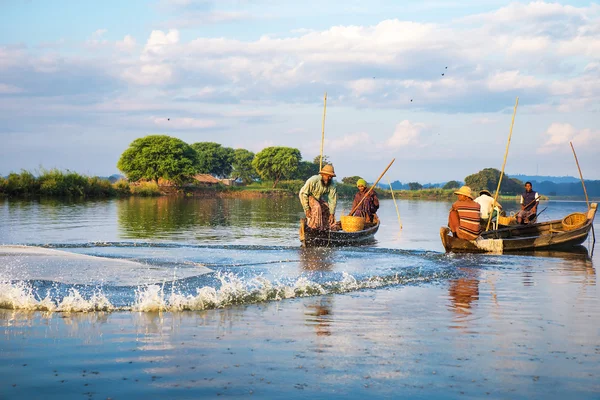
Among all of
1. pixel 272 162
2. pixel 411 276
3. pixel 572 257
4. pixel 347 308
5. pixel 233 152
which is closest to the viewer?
pixel 347 308

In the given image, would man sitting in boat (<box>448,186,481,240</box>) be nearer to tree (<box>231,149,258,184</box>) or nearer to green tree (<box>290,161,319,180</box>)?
green tree (<box>290,161,319,180</box>)

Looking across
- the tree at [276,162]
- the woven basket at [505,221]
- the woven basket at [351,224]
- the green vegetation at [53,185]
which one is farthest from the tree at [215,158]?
the woven basket at [351,224]

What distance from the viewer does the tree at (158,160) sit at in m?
71.8

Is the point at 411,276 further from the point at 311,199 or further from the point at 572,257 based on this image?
the point at 572,257

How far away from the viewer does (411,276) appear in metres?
10.6

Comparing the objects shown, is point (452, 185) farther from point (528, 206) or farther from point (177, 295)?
point (177, 295)

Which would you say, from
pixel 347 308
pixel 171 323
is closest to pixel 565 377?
pixel 347 308

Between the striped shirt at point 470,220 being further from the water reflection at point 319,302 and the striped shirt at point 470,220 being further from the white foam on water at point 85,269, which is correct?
the white foam on water at point 85,269

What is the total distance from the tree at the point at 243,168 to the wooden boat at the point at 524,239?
91070mm

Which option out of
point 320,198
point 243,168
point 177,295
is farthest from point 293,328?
point 243,168

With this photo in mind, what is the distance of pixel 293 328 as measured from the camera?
21.4 ft

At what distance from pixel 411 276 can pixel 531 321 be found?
365 centimetres

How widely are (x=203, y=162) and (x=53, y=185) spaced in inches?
2294

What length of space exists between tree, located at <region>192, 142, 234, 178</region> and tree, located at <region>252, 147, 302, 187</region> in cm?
1317
